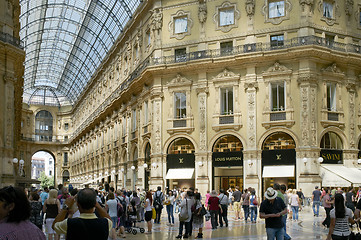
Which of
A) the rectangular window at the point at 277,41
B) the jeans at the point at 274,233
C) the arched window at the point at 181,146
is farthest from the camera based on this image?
the arched window at the point at 181,146

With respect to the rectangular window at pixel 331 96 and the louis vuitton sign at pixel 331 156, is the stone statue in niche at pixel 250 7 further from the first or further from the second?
the louis vuitton sign at pixel 331 156

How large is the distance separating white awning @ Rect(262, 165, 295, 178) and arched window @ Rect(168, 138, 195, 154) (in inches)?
251

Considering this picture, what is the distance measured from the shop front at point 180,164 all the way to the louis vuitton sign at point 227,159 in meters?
1.94

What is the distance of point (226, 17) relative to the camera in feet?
124

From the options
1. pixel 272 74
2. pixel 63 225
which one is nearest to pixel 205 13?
pixel 272 74

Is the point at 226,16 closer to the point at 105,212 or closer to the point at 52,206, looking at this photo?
the point at 52,206

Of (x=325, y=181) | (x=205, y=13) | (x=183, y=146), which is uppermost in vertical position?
(x=205, y=13)

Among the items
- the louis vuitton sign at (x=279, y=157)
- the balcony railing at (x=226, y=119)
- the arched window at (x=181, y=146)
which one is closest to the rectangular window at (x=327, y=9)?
the balcony railing at (x=226, y=119)

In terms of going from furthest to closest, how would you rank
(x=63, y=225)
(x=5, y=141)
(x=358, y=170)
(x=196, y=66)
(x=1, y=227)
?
1. (x=196, y=66)
2. (x=358, y=170)
3. (x=5, y=141)
4. (x=63, y=225)
5. (x=1, y=227)

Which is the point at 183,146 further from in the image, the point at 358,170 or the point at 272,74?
the point at 358,170

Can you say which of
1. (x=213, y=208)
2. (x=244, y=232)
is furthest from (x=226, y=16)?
(x=244, y=232)

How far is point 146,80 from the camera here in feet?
135

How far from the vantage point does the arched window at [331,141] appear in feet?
116

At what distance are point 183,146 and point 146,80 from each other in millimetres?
6898
